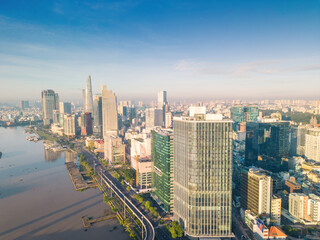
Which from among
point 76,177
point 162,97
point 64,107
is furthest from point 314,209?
point 64,107

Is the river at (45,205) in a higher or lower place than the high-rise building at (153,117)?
lower

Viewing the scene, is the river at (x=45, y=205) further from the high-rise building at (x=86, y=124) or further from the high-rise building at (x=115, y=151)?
the high-rise building at (x=86, y=124)

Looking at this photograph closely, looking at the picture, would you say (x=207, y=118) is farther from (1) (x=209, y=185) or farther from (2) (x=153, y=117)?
(2) (x=153, y=117)

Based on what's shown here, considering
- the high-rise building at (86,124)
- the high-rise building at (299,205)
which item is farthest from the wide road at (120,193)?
the high-rise building at (86,124)

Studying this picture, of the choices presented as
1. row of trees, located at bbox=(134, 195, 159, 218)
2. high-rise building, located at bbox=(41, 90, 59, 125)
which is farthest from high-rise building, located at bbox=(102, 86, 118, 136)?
high-rise building, located at bbox=(41, 90, 59, 125)

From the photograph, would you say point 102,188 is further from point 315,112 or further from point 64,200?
point 315,112
